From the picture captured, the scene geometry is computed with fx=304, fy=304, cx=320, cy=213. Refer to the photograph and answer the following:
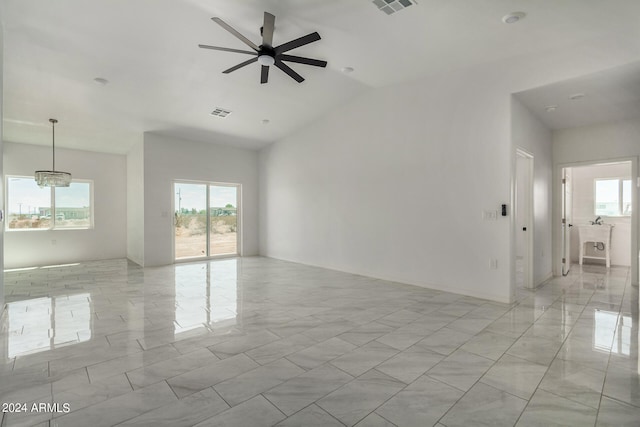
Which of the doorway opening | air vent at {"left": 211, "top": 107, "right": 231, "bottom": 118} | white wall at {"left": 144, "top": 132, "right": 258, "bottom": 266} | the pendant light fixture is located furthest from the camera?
white wall at {"left": 144, "top": 132, "right": 258, "bottom": 266}

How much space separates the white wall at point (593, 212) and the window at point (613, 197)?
93 millimetres

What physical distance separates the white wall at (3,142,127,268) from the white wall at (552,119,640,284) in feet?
34.1

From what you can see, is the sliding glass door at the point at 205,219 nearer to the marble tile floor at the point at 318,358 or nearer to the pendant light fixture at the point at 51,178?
the pendant light fixture at the point at 51,178

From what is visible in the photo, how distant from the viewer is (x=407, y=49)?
4.07 meters

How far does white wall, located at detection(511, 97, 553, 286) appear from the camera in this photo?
4.38 metres

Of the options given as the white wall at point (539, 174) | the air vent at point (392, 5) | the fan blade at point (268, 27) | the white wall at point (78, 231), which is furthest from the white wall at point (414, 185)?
the white wall at point (78, 231)

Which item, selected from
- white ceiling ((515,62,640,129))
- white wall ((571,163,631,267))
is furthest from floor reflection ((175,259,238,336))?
white wall ((571,163,631,267))

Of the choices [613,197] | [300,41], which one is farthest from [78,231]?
[613,197]

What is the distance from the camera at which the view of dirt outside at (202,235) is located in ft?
24.9

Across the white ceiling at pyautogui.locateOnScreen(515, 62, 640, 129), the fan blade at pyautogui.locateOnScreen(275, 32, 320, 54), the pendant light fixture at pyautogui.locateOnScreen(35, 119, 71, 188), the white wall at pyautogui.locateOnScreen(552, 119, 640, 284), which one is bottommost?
the pendant light fixture at pyautogui.locateOnScreen(35, 119, 71, 188)

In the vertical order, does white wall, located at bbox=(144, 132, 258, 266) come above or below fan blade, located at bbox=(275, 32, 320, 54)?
below

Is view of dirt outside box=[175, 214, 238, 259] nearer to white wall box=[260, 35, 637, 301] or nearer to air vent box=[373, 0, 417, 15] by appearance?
white wall box=[260, 35, 637, 301]

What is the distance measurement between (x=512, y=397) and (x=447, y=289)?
2.77 metres

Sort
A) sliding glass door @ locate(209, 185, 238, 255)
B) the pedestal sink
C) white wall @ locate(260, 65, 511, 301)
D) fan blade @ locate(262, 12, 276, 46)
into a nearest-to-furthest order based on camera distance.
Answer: fan blade @ locate(262, 12, 276, 46) → white wall @ locate(260, 65, 511, 301) → the pedestal sink → sliding glass door @ locate(209, 185, 238, 255)
